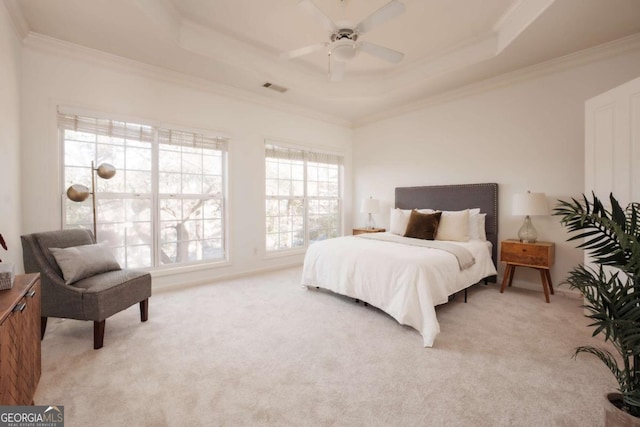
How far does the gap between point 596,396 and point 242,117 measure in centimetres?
463

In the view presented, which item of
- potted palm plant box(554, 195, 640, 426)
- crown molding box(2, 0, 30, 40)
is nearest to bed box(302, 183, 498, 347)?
potted palm plant box(554, 195, 640, 426)

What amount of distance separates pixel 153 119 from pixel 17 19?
1307 millimetres

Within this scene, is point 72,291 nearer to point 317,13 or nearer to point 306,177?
point 317,13

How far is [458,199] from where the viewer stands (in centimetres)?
423

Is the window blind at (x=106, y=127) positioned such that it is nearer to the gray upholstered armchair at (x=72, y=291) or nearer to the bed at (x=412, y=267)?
the gray upholstered armchair at (x=72, y=291)

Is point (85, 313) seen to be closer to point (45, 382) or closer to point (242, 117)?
point (45, 382)

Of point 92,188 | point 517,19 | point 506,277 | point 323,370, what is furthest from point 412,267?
point 92,188

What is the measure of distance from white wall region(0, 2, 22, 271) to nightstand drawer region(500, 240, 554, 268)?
16.3 feet

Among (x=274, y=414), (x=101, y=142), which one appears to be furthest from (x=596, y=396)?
(x=101, y=142)

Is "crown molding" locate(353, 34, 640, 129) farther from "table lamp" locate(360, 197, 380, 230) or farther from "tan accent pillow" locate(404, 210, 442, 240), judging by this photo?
"tan accent pillow" locate(404, 210, 442, 240)

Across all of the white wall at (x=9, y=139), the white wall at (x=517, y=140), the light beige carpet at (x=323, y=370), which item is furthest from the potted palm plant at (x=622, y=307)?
the white wall at (x=9, y=139)

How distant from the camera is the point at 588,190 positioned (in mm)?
2953

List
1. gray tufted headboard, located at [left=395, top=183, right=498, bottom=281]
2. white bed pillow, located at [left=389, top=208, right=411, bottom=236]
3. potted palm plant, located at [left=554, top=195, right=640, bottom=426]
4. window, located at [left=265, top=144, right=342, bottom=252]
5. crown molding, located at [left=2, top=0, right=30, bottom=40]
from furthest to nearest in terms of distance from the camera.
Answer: window, located at [left=265, top=144, right=342, bottom=252], white bed pillow, located at [left=389, top=208, right=411, bottom=236], gray tufted headboard, located at [left=395, top=183, right=498, bottom=281], crown molding, located at [left=2, top=0, right=30, bottom=40], potted palm plant, located at [left=554, top=195, right=640, bottom=426]

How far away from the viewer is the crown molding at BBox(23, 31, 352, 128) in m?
2.91
